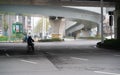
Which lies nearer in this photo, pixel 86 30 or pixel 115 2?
pixel 115 2

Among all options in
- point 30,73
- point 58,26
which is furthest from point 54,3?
point 58,26

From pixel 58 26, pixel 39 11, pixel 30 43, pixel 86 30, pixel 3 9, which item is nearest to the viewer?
pixel 30 43

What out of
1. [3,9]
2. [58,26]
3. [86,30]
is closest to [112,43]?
[3,9]

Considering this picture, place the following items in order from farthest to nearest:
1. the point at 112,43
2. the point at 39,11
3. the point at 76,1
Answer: the point at 39,11 → the point at 76,1 → the point at 112,43

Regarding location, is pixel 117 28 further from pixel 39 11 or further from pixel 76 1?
pixel 39 11

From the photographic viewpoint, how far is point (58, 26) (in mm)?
73625

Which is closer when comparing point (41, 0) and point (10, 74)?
point (10, 74)

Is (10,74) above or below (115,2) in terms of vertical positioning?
below

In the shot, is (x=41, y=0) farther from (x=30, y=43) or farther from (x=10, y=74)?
(x=10, y=74)

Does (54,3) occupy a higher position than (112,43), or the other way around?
(54,3)

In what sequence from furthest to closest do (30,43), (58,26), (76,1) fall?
(58,26) → (76,1) → (30,43)

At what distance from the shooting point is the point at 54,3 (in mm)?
41188

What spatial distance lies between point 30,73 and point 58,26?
5910 centimetres

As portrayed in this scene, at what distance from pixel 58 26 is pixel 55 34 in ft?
7.25
